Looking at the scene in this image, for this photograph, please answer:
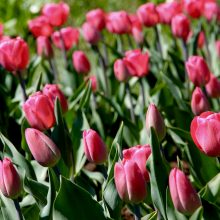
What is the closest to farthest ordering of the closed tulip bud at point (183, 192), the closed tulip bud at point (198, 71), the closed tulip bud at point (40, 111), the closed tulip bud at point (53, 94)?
the closed tulip bud at point (183, 192) → the closed tulip bud at point (40, 111) → the closed tulip bud at point (53, 94) → the closed tulip bud at point (198, 71)

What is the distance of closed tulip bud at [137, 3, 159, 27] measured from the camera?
11.3 ft

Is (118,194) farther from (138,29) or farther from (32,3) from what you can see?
(32,3)

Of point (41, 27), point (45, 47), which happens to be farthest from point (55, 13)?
point (45, 47)

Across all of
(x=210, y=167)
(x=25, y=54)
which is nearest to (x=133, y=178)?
(x=210, y=167)

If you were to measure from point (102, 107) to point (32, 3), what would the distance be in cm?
351

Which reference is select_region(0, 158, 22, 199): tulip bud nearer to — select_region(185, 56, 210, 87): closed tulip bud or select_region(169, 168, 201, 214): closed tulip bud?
select_region(169, 168, 201, 214): closed tulip bud

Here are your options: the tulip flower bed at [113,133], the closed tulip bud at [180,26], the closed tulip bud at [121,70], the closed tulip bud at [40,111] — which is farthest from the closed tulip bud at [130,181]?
the closed tulip bud at [180,26]

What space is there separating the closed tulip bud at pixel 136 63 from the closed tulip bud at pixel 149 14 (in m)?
0.69

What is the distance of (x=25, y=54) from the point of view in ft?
8.55

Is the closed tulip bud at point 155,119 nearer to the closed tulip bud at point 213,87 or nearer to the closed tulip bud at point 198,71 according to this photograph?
the closed tulip bud at point 198,71

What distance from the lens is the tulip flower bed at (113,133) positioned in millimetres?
1630

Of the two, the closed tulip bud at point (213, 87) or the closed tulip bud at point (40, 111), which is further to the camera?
the closed tulip bud at point (213, 87)

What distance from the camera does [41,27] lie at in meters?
3.63

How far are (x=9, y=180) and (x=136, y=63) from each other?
1.23m
